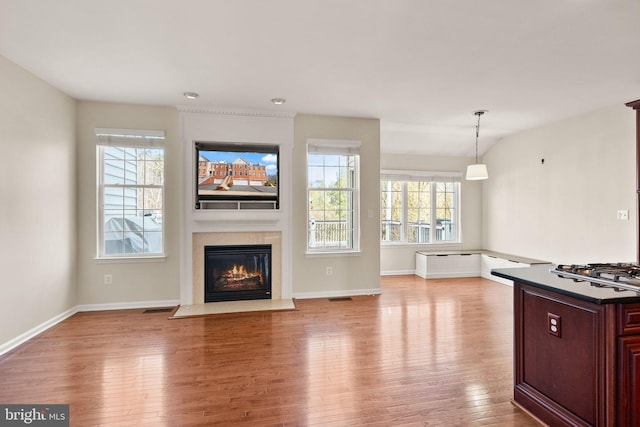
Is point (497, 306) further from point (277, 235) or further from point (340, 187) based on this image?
point (277, 235)

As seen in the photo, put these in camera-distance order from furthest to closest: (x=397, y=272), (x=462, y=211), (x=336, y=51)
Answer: (x=462, y=211), (x=397, y=272), (x=336, y=51)

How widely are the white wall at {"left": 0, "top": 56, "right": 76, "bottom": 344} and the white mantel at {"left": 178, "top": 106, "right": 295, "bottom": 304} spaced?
1.32m

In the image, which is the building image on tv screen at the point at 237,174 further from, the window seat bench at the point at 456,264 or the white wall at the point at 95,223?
the window seat bench at the point at 456,264

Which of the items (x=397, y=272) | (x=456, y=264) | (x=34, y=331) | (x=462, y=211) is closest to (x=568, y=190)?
(x=462, y=211)

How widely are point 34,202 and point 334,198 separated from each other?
143 inches

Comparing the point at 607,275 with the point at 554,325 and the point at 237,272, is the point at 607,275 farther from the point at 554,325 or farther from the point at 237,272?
the point at 237,272

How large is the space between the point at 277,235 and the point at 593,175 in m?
4.65

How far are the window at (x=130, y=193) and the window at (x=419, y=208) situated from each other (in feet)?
13.4

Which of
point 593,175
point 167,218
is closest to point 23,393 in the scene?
point 167,218

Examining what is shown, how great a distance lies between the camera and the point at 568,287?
68.7 inches

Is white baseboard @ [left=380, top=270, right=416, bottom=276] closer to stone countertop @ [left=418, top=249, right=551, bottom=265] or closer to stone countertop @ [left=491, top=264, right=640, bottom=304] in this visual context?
stone countertop @ [left=418, top=249, right=551, bottom=265]

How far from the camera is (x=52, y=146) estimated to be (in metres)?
3.58

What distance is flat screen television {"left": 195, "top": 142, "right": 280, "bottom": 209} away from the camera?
14.3 feet

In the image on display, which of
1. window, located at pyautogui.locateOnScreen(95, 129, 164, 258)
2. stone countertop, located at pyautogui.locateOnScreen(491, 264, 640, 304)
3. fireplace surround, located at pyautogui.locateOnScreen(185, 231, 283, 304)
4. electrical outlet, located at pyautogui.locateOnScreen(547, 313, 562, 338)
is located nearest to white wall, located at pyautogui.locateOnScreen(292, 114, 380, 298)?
fireplace surround, located at pyautogui.locateOnScreen(185, 231, 283, 304)
